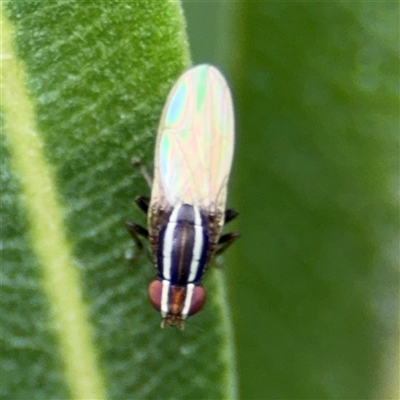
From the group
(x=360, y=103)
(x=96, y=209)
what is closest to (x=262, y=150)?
(x=360, y=103)

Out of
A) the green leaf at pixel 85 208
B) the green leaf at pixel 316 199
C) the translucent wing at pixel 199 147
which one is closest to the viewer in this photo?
the green leaf at pixel 85 208

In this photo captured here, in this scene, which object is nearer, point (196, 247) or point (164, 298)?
point (164, 298)

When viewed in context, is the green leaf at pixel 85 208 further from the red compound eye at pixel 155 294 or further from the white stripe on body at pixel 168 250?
the white stripe on body at pixel 168 250

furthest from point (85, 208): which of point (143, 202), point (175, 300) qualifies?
point (175, 300)

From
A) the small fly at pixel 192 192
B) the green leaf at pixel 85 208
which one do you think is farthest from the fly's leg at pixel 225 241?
the green leaf at pixel 85 208

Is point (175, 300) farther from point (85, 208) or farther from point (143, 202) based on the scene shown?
point (85, 208)

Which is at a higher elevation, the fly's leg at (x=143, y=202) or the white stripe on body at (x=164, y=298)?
the fly's leg at (x=143, y=202)

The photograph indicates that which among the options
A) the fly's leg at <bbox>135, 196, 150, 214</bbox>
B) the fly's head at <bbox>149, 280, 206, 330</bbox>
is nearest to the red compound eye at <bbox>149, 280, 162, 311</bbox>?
the fly's head at <bbox>149, 280, 206, 330</bbox>

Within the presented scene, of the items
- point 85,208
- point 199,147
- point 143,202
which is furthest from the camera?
point 199,147

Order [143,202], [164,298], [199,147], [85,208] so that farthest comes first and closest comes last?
1. [199,147]
2. [164,298]
3. [143,202]
4. [85,208]
